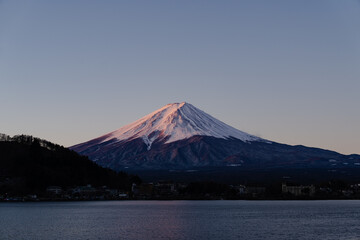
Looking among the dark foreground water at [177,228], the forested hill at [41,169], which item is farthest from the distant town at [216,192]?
the dark foreground water at [177,228]

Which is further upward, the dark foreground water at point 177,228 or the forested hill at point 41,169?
the forested hill at point 41,169

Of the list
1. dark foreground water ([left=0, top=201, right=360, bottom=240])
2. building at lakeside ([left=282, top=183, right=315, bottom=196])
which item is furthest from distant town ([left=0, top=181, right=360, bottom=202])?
dark foreground water ([left=0, top=201, right=360, bottom=240])

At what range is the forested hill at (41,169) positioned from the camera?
348 feet

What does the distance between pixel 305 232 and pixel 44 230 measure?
21.5 meters

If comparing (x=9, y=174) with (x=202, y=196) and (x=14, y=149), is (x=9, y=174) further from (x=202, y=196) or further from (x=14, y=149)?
(x=202, y=196)

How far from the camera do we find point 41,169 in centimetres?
10850

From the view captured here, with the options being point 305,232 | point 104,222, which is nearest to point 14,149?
point 104,222

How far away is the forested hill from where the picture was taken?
10606 cm

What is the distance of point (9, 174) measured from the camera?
349 feet

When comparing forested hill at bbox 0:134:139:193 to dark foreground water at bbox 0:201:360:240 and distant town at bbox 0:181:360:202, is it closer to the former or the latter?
distant town at bbox 0:181:360:202

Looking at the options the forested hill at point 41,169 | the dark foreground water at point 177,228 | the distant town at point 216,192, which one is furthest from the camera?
the distant town at point 216,192

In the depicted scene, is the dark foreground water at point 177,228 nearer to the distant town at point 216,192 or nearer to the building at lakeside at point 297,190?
the distant town at point 216,192

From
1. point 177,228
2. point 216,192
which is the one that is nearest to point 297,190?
point 216,192

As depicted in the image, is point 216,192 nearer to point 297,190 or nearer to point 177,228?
point 297,190
